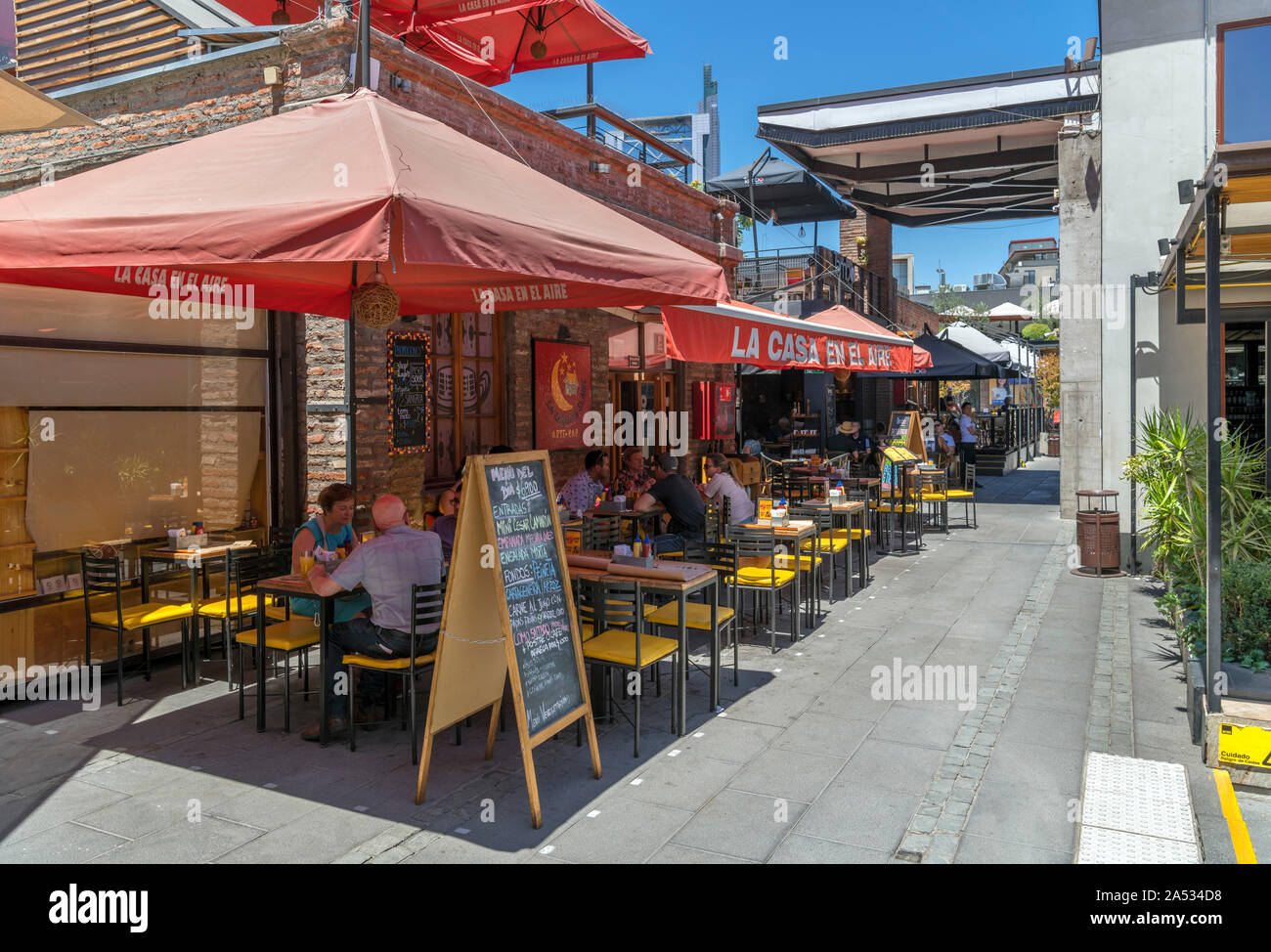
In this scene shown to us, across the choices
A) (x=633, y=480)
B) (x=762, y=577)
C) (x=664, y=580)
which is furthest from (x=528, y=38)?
(x=664, y=580)

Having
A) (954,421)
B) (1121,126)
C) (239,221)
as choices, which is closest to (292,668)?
(239,221)

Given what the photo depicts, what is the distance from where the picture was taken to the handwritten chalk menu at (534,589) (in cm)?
466

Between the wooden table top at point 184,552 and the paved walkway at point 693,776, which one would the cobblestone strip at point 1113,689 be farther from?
the wooden table top at point 184,552

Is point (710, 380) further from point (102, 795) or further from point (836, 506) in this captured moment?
point (102, 795)

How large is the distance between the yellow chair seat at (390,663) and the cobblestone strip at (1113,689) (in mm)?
4008

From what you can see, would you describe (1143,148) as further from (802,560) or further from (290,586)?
(290,586)

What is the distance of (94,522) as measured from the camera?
7.16m

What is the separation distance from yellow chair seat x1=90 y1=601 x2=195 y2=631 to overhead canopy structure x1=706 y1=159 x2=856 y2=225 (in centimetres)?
1728

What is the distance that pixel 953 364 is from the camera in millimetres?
17266

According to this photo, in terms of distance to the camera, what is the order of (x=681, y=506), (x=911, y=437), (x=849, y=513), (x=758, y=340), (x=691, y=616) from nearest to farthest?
(x=691, y=616) < (x=758, y=340) < (x=681, y=506) < (x=849, y=513) < (x=911, y=437)

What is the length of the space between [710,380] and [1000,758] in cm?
1083

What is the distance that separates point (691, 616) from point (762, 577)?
5.12 feet

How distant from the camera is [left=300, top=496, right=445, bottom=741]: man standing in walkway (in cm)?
530

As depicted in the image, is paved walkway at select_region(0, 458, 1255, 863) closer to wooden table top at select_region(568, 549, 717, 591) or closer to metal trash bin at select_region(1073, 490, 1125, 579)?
wooden table top at select_region(568, 549, 717, 591)
